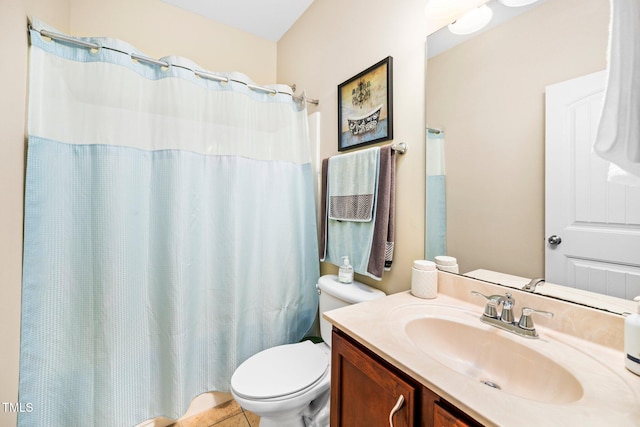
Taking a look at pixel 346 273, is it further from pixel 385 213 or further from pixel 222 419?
pixel 222 419

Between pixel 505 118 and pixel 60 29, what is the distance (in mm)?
2167

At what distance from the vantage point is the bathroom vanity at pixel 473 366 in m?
0.49

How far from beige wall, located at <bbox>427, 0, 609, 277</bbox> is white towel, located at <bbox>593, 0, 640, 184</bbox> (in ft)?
0.64

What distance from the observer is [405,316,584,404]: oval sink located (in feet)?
2.06

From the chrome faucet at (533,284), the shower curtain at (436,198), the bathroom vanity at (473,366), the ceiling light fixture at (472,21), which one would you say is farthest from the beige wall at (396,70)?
the chrome faucet at (533,284)

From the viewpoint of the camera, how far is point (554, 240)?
791mm

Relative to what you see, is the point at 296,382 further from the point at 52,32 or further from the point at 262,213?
the point at 52,32

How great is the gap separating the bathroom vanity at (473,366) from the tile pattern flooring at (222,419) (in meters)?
0.93

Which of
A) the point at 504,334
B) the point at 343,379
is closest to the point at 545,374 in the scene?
the point at 504,334

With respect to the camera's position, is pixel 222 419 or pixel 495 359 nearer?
pixel 495 359

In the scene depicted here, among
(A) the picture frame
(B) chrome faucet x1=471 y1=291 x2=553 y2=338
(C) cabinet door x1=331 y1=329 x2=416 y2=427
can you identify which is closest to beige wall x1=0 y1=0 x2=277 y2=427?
(A) the picture frame

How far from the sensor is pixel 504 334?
77 cm

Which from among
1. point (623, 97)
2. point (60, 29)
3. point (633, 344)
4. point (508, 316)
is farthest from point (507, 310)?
point (60, 29)

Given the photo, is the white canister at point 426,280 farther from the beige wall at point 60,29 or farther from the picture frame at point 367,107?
the beige wall at point 60,29
